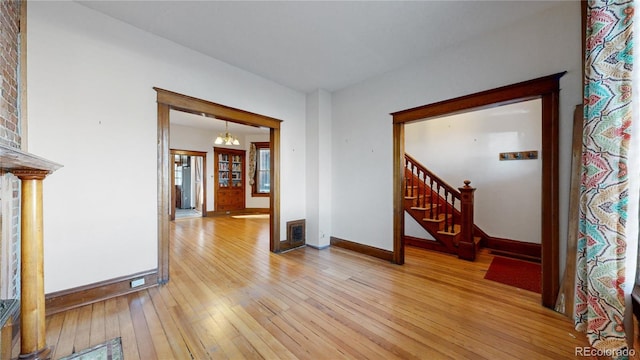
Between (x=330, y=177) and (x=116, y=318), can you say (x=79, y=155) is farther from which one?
(x=330, y=177)

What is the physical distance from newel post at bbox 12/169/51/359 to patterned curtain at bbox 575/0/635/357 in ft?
11.6

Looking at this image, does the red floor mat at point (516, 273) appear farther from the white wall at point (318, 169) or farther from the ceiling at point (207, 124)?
the ceiling at point (207, 124)

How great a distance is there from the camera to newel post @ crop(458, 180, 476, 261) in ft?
11.1

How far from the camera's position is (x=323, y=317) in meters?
1.97

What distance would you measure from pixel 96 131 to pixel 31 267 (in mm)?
1371

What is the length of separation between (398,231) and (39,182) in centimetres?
346

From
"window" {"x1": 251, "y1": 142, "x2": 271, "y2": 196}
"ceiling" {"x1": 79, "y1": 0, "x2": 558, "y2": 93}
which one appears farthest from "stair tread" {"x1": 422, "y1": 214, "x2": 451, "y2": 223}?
"window" {"x1": 251, "y1": 142, "x2": 271, "y2": 196}

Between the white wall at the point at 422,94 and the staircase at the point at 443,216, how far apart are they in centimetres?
108

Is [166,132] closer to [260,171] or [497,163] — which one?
[497,163]

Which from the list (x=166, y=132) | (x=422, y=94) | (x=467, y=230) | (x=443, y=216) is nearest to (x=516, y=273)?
(x=467, y=230)

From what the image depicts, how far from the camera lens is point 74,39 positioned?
2104mm

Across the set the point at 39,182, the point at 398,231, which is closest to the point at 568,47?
the point at 398,231

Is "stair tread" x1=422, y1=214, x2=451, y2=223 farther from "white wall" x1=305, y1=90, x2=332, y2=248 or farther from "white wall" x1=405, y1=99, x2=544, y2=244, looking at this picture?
"white wall" x1=305, y1=90, x2=332, y2=248

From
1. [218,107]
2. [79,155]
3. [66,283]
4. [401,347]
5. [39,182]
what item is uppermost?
[218,107]
